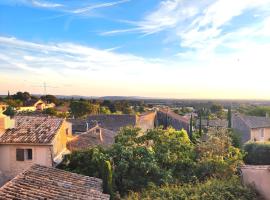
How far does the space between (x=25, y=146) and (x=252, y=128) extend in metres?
35.4

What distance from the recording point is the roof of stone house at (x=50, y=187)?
14078 mm

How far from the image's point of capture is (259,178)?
55.6 ft

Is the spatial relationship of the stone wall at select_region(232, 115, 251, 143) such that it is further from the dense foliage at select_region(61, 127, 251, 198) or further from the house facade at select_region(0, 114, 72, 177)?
the house facade at select_region(0, 114, 72, 177)

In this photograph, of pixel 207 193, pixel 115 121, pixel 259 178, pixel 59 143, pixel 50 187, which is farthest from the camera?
pixel 115 121

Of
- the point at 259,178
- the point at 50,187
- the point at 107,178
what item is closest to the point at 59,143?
the point at 107,178

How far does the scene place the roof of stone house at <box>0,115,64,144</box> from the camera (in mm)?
24247

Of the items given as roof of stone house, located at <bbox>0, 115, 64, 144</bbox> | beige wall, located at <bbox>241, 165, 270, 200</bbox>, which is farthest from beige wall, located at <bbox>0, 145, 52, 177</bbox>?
beige wall, located at <bbox>241, 165, 270, 200</bbox>

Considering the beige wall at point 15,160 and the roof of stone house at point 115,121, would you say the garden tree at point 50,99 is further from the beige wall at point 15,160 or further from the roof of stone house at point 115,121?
the beige wall at point 15,160

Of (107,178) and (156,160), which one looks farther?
(156,160)

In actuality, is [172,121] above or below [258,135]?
above

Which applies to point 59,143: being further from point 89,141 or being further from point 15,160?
point 89,141

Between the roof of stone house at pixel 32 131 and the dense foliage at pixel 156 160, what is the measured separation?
2933 millimetres

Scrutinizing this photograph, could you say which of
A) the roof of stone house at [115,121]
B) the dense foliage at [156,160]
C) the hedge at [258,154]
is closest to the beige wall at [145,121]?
the roof of stone house at [115,121]

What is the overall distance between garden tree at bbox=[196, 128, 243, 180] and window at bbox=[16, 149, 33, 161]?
466 inches
